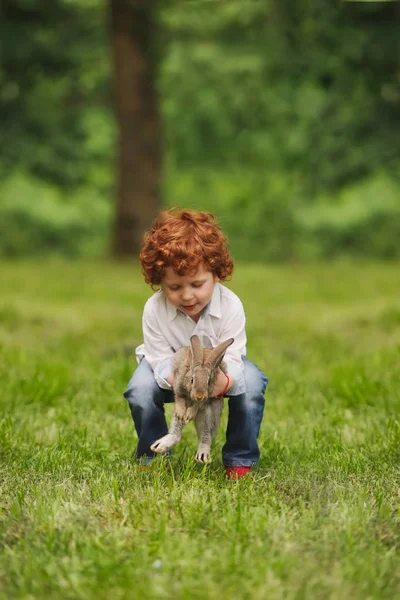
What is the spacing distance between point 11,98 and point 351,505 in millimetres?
16150

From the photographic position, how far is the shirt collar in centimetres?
394

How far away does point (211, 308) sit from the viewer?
3938 millimetres

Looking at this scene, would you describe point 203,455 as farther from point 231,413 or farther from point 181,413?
point 231,413

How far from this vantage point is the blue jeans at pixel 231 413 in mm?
3979

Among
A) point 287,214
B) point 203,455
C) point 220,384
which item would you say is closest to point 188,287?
point 220,384

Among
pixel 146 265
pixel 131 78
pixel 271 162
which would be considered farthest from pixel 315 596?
pixel 271 162

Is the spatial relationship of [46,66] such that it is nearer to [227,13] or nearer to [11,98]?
[11,98]

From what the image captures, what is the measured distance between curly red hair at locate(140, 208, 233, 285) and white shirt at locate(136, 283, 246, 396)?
12 cm

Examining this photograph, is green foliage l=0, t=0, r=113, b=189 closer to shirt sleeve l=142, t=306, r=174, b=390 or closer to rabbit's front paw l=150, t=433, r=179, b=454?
shirt sleeve l=142, t=306, r=174, b=390

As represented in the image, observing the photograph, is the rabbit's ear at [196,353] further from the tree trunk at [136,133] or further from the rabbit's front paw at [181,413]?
the tree trunk at [136,133]

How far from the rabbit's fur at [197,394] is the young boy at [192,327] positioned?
0.11 m

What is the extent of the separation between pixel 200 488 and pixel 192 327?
75 centimetres

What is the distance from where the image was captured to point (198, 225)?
393 centimetres

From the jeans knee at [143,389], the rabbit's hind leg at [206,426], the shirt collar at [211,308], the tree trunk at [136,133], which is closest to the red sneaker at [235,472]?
the rabbit's hind leg at [206,426]
